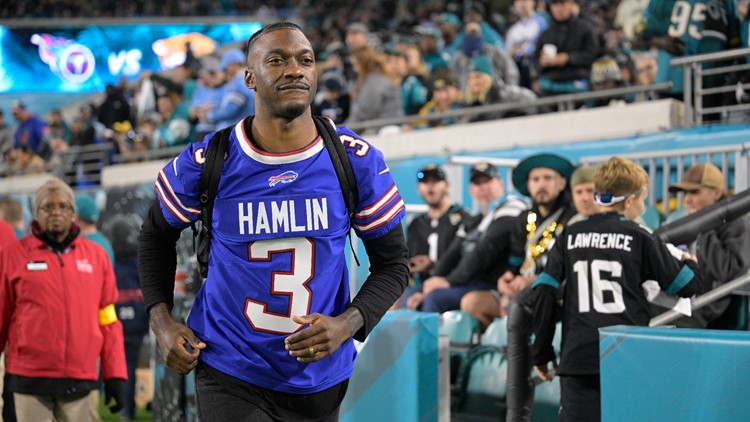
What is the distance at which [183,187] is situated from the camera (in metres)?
3.34

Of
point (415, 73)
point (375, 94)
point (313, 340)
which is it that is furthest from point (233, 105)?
point (313, 340)

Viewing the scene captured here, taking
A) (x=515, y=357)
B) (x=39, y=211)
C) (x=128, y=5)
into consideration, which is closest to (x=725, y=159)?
(x=515, y=357)

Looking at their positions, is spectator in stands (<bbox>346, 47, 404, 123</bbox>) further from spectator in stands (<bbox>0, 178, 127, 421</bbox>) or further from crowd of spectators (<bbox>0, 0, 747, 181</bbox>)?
spectator in stands (<bbox>0, 178, 127, 421</bbox>)

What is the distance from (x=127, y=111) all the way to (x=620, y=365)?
17220 mm

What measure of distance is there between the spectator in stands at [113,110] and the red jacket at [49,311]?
14.7m

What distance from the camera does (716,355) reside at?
149 inches

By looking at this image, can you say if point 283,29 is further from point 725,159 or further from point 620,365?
point 725,159

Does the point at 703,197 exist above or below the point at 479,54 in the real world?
below

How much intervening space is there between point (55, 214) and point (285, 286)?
287 cm

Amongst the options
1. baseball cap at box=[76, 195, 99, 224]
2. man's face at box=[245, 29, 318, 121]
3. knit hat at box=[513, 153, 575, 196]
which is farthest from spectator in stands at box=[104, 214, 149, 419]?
man's face at box=[245, 29, 318, 121]

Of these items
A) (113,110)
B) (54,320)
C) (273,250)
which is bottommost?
(54,320)

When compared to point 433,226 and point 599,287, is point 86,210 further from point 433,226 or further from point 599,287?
point 599,287

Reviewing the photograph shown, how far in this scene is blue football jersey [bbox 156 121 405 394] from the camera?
3275mm

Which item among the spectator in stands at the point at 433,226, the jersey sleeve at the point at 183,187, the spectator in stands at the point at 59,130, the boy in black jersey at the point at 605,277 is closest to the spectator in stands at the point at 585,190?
the boy in black jersey at the point at 605,277
